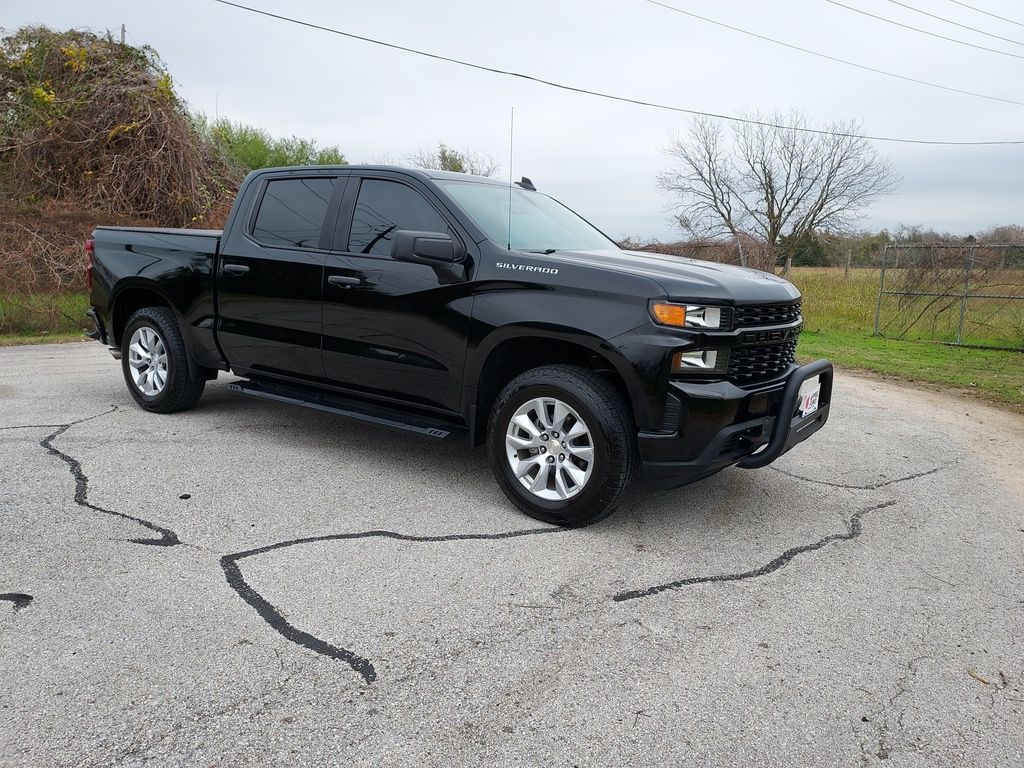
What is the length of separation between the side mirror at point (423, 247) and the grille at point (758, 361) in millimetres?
1662

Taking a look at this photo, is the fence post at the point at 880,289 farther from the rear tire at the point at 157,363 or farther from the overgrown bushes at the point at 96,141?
the overgrown bushes at the point at 96,141

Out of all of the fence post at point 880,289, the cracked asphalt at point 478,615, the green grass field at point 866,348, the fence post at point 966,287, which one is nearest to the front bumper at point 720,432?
the cracked asphalt at point 478,615

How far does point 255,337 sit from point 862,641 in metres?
4.31

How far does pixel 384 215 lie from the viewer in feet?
16.8

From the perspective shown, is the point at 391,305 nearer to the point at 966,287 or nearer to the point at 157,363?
the point at 157,363

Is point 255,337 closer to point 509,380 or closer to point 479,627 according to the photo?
point 509,380

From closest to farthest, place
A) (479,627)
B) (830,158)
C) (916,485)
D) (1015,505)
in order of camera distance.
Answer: (479,627) < (1015,505) < (916,485) < (830,158)

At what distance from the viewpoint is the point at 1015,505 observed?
197 inches

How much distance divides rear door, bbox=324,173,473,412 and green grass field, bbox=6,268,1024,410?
6474mm

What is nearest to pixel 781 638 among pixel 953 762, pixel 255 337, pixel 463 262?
pixel 953 762

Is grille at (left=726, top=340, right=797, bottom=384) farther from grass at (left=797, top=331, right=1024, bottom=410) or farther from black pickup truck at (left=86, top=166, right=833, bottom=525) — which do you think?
grass at (left=797, top=331, right=1024, bottom=410)

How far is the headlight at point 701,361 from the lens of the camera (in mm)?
3998

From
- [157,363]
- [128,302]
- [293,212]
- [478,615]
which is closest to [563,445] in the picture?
[478,615]

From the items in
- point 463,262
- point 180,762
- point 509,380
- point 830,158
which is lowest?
point 180,762
